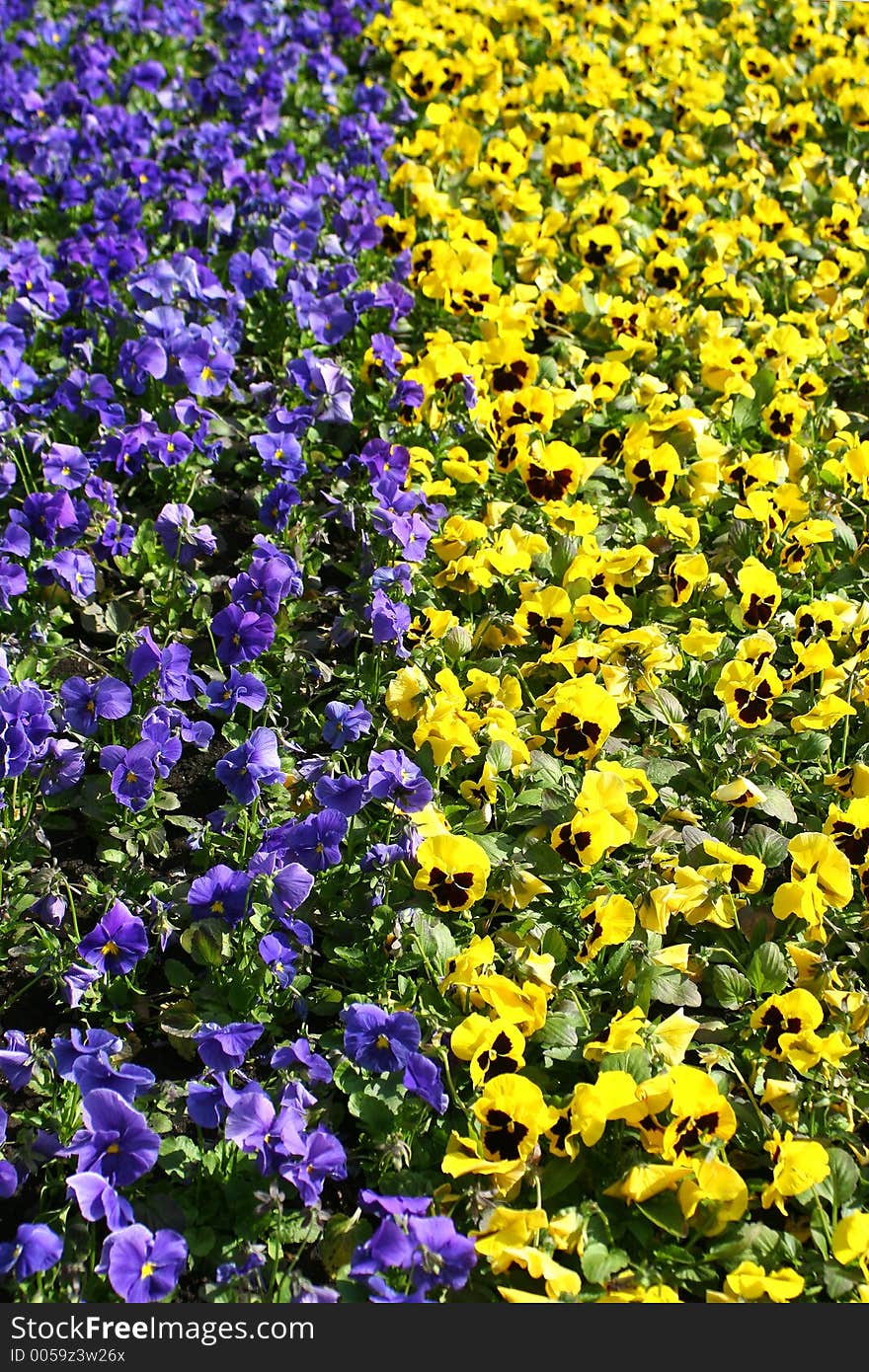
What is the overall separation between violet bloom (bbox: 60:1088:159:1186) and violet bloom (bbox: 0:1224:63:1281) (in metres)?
0.11

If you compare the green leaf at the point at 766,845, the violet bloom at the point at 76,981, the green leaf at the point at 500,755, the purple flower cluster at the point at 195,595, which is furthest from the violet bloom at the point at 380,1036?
the green leaf at the point at 766,845

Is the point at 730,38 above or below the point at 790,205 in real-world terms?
above

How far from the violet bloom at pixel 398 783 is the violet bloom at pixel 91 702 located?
0.55 metres

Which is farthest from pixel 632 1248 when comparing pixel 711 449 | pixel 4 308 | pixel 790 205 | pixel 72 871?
pixel 790 205

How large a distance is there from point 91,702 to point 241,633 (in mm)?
353

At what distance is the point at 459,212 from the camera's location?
4.46m

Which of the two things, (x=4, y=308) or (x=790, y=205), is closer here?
(x=4, y=308)

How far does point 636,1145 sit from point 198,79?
494cm

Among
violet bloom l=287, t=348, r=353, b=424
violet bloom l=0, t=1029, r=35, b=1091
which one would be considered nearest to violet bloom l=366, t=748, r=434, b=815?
violet bloom l=0, t=1029, r=35, b=1091

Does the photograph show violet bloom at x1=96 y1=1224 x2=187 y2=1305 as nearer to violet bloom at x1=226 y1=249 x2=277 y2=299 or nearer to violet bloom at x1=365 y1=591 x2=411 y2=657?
violet bloom at x1=365 y1=591 x2=411 y2=657

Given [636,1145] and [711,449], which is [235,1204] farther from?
[711,449]

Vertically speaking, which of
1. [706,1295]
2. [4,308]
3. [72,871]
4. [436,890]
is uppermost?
[4,308]

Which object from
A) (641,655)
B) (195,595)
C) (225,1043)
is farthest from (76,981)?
(641,655)

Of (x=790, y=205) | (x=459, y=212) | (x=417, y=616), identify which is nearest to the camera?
(x=417, y=616)
